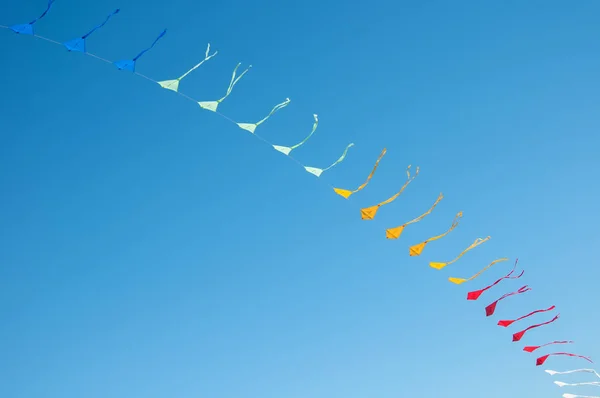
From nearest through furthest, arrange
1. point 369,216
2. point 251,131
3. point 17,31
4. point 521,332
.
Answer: point 17,31 < point 251,131 < point 369,216 < point 521,332

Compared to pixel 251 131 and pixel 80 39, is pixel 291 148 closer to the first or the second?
pixel 251 131

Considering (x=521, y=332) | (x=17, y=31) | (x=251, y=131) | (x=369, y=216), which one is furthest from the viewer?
(x=521, y=332)

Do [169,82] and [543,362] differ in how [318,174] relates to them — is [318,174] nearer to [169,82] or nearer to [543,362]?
[169,82]

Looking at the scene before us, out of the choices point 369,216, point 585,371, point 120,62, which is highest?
point 120,62

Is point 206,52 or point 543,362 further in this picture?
point 543,362

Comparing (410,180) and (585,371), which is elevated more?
(410,180)

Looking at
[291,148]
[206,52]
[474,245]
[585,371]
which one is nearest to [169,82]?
[206,52]

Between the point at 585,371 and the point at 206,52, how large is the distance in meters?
17.7

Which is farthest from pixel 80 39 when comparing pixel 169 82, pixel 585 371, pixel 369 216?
pixel 585 371

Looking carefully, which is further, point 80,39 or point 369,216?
point 369,216

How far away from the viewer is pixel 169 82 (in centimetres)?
2319

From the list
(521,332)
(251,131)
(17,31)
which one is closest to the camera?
(17,31)

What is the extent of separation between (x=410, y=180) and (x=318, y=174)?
11.0 feet

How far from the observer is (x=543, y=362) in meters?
27.8
